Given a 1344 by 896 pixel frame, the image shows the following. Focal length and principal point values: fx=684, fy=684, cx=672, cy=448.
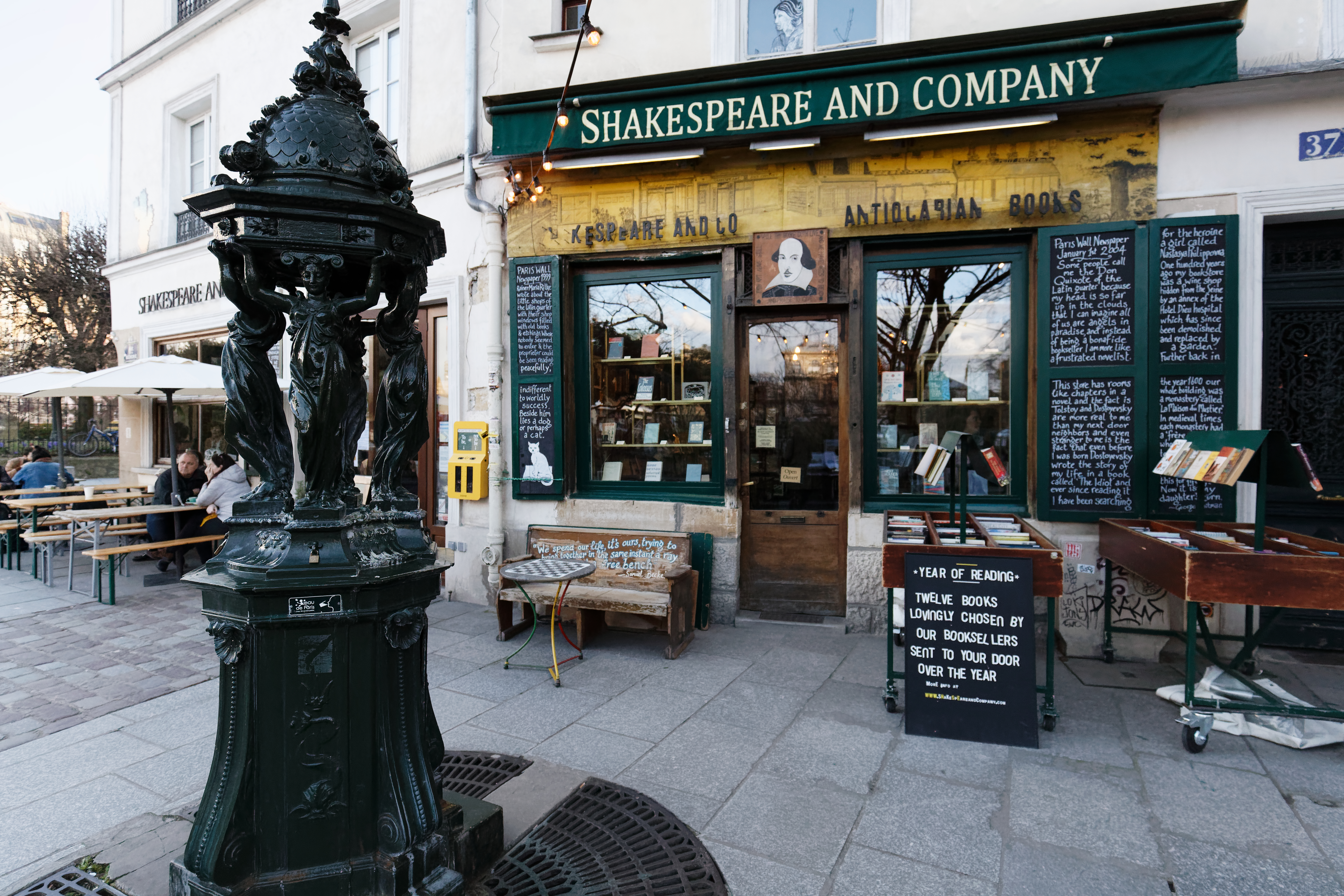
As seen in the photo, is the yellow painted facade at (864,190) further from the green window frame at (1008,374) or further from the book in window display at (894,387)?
the book in window display at (894,387)

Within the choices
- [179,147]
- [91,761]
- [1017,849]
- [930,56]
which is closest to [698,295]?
[930,56]

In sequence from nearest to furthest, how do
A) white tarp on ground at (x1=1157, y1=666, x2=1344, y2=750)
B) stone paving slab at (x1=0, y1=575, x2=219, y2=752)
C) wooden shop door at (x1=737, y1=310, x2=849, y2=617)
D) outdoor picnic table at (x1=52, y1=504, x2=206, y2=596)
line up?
white tarp on ground at (x1=1157, y1=666, x2=1344, y2=750), stone paving slab at (x1=0, y1=575, x2=219, y2=752), wooden shop door at (x1=737, y1=310, x2=849, y2=617), outdoor picnic table at (x1=52, y1=504, x2=206, y2=596)

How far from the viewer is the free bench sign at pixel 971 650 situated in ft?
12.1

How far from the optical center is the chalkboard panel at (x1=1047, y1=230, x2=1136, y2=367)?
5121mm

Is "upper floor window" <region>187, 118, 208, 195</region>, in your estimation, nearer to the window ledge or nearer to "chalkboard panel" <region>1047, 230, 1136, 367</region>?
the window ledge

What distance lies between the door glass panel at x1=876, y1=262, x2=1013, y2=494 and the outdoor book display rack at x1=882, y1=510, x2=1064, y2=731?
1.24 m

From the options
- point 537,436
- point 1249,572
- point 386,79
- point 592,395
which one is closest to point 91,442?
point 386,79

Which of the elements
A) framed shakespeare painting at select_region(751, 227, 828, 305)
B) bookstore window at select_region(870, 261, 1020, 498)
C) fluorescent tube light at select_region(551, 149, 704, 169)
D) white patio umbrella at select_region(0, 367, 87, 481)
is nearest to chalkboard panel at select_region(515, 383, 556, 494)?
fluorescent tube light at select_region(551, 149, 704, 169)

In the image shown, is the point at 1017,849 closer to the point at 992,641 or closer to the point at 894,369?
the point at 992,641

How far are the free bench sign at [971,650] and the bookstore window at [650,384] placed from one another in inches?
109

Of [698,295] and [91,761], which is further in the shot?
[698,295]

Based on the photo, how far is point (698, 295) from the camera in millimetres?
6410

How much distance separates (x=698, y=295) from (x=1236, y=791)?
502 centimetres

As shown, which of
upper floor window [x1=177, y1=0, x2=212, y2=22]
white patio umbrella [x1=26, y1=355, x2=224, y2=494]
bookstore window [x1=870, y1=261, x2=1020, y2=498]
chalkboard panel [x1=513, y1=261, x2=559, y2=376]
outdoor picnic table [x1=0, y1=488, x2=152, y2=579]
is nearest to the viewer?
bookstore window [x1=870, y1=261, x2=1020, y2=498]
